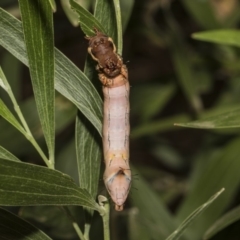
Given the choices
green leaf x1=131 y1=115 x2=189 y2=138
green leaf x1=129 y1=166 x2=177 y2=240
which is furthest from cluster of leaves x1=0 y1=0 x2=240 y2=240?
green leaf x1=131 y1=115 x2=189 y2=138

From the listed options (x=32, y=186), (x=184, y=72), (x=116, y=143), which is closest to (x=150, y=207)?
(x=184, y=72)

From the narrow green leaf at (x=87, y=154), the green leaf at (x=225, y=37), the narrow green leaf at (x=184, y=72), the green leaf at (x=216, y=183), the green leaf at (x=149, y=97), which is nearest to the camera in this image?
the narrow green leaf at (x=87, y=154)

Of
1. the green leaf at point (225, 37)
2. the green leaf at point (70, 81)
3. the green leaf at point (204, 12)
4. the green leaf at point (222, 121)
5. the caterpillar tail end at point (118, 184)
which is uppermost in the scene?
the green leaf at point (204, 12)

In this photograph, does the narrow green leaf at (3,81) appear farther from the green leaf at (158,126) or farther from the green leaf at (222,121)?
the green leaf at (158,126)

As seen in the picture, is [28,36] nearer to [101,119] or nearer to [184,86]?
[101,119]

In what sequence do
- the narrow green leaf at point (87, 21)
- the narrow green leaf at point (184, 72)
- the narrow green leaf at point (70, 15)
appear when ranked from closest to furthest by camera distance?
the narrow green leaf at point (87, 21) < the narrow green leaf at point (70, 15) < the narrow green leaf at point (184, 72)

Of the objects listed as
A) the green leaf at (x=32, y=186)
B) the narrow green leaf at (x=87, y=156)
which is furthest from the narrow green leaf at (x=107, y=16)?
the green leaf at (x=32, y=186)

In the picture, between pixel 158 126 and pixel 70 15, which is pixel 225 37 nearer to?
pixel 70 15
